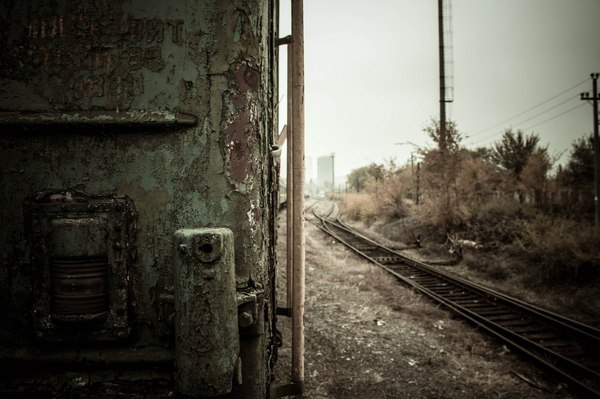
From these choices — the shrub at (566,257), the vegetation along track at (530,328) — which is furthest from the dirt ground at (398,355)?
the shrub at (566,257)

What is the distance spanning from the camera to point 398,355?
3908 mm

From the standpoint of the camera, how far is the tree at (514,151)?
27.1 m

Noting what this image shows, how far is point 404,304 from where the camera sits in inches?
222

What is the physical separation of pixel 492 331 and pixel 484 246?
614 cm

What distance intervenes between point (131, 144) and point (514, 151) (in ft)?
110

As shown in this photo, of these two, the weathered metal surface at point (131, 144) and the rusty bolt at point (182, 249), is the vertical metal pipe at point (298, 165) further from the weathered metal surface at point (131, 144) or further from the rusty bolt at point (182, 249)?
the rusty bolt at point (182, 249)

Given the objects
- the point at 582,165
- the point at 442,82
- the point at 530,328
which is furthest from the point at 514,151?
the point at 530,328

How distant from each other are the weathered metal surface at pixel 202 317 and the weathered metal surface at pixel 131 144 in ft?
0.60

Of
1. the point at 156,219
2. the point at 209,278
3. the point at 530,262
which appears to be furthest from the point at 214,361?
the point at 530,262

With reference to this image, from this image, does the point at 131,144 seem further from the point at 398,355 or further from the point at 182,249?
the point at 398,355

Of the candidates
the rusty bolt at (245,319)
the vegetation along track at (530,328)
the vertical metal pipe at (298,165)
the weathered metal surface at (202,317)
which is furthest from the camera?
the vegetation along track at (530,328)

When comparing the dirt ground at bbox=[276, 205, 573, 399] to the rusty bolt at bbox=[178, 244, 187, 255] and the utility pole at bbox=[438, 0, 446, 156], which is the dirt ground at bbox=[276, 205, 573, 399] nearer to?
the rusty bolt at bbox=[178, 244, 187, 255]

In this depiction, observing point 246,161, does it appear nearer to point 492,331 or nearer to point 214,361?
point 214,361

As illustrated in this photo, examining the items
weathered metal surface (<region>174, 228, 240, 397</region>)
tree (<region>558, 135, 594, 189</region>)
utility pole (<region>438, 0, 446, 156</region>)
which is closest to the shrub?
utility pole (<region>438, 0, 446, 156</region>)
